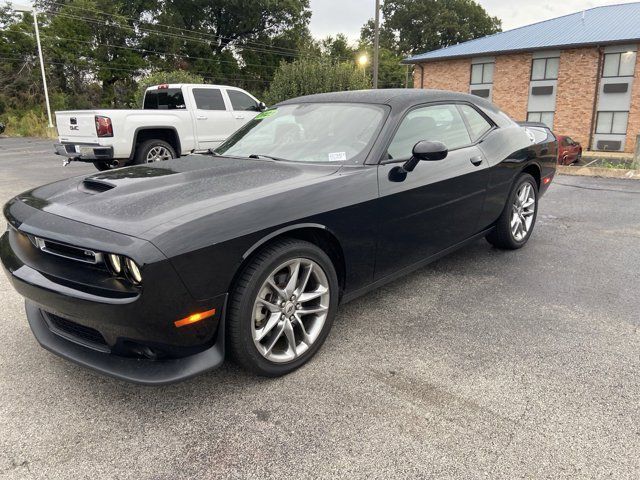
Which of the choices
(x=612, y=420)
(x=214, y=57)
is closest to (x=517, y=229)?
(x=612, y=420)

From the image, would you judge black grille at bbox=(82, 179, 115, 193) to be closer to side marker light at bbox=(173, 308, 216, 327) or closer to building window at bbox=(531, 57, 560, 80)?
side marker light at bbox=(173, 308, 216, 327)

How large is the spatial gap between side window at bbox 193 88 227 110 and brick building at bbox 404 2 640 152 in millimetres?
24203

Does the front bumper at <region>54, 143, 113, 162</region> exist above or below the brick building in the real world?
below

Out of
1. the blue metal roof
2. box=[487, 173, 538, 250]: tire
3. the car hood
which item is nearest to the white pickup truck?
the car hood

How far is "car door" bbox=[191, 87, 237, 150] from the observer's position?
10.1 m

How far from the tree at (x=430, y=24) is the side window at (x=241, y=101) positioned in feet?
188

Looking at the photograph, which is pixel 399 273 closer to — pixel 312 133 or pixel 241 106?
pixel 312 133

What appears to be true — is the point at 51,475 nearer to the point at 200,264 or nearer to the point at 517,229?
the point at 200,264

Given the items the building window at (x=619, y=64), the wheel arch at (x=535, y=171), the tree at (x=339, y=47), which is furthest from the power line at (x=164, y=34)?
the wheel arch at (x=535, y=171)

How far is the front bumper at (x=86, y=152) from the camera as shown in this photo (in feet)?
27.7

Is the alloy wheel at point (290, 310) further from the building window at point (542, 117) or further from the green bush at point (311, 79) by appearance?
the building window at point (542, 117)

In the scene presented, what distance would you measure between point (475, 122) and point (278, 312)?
104 inches

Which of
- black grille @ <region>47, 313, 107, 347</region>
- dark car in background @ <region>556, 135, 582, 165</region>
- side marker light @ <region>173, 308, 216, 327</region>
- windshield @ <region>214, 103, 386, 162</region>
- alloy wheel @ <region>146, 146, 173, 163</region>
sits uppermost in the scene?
windshield @ <region>214, 103, 386, 162</region>

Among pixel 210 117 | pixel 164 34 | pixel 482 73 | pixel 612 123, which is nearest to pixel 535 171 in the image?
pixel 210 117
